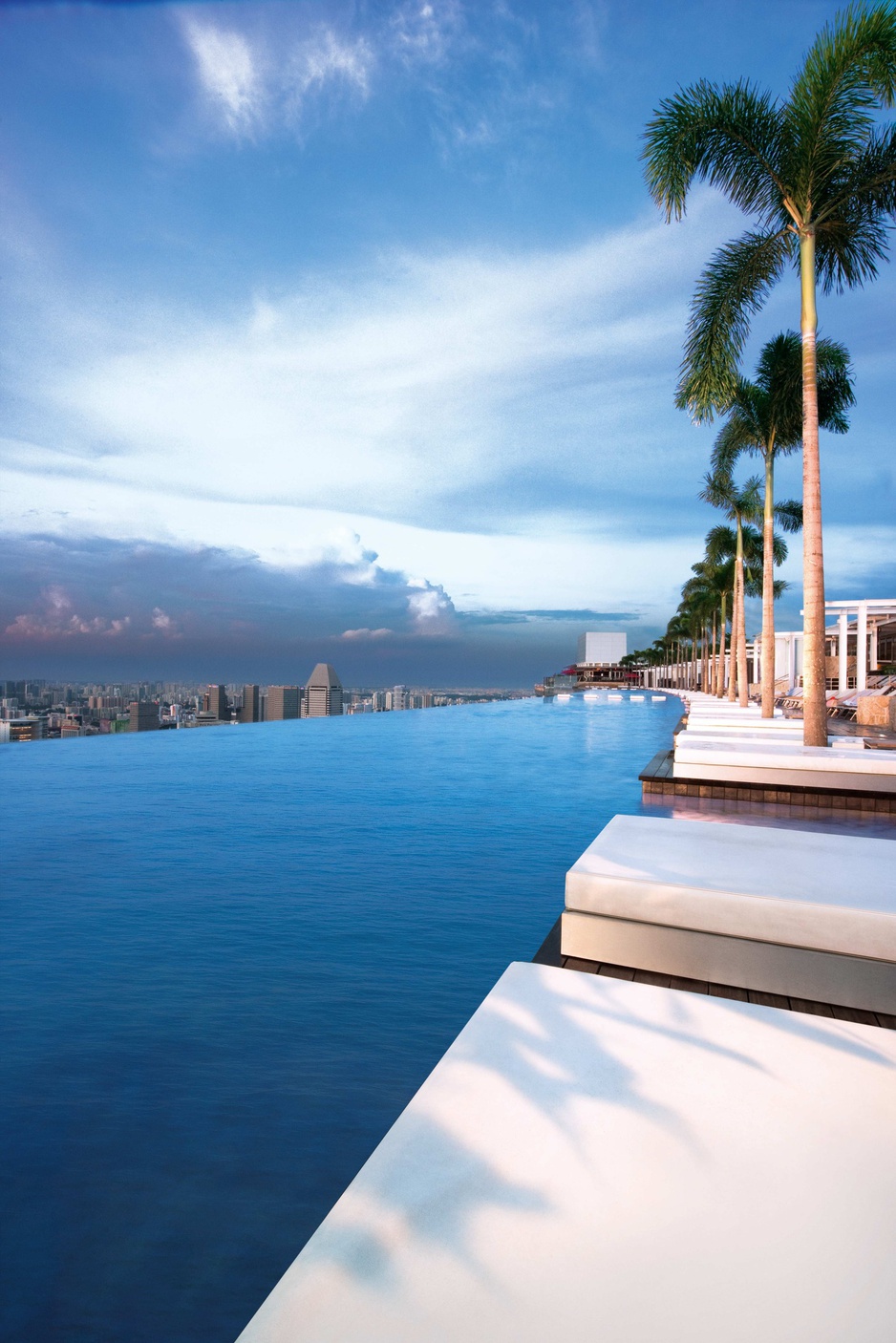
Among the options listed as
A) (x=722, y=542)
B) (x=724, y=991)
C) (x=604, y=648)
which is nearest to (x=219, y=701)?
(x=722, y=542)

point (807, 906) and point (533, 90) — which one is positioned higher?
point (533, 90)

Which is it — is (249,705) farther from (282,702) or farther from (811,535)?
(811,535)

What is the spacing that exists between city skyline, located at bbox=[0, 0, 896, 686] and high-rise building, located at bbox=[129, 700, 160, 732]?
8.46 ft

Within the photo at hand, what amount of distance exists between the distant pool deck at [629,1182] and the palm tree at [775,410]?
1124 cm

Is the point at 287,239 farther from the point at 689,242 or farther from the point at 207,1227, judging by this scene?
the point at 207,1227

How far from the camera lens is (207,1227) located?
213 cm

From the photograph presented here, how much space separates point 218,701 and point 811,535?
1796 cm

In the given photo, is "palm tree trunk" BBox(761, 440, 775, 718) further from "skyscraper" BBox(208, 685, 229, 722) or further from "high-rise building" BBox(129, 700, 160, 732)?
"skyscraper" BBox(208, 685, 229, 722)

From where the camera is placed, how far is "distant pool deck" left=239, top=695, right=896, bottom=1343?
1.07 m

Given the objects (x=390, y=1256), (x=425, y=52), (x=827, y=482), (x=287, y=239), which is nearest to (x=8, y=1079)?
(x=390, y=1256)

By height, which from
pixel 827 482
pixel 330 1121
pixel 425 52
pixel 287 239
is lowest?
pixel 330 1121

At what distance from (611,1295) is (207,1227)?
1641 millimetres

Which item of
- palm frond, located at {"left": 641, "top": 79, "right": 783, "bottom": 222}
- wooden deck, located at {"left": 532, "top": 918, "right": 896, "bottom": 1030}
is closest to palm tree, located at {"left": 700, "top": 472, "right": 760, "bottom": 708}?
palm frond, located at {"left": 641, "top": 79, "right": 783, "bottom": 222}

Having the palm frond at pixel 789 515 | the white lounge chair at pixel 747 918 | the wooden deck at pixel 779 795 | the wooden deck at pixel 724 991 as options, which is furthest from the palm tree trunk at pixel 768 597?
the wooden deck at pixel 724 991
